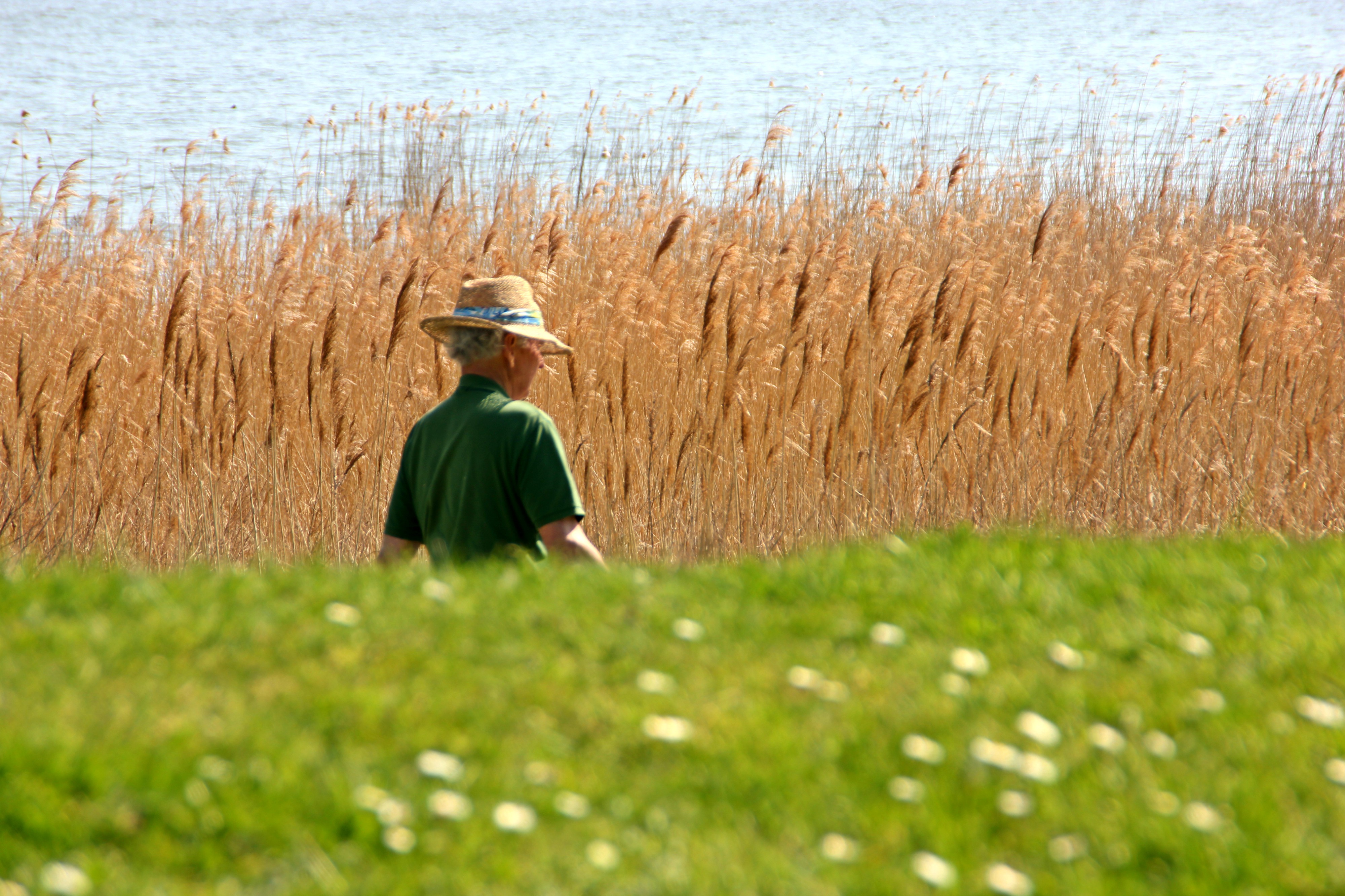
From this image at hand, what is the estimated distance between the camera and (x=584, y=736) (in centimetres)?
256

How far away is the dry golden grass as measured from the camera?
17.7 ft

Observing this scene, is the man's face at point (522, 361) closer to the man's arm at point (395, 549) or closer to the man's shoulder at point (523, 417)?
the man's shoulder at point (523, 417)

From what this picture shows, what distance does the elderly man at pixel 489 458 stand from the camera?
3592 mm

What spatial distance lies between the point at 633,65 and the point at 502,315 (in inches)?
901

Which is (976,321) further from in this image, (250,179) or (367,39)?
(367,39)

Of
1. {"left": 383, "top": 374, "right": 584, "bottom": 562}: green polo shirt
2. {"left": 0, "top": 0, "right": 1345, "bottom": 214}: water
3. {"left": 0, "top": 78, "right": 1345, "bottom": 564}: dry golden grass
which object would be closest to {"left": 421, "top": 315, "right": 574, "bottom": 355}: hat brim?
{"left": 383, "top": 374, "right": 584, "bottom": 562}: green polo shirt

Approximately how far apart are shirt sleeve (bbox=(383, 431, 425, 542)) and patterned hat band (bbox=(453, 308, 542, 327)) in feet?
1.46

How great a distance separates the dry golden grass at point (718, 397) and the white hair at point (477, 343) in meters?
1.38

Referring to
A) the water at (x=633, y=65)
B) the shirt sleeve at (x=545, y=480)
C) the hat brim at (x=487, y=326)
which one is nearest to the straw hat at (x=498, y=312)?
the hat brim at (x=487, y=326)

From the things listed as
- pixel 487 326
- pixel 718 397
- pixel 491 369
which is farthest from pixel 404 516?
pixel 718 397

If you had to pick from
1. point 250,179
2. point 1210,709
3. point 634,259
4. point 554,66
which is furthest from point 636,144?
point 554,66

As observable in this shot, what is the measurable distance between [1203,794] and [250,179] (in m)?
14.2

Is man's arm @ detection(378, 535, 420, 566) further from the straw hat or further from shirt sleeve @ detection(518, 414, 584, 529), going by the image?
the straw hat

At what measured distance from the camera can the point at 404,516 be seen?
3941 millimetres
